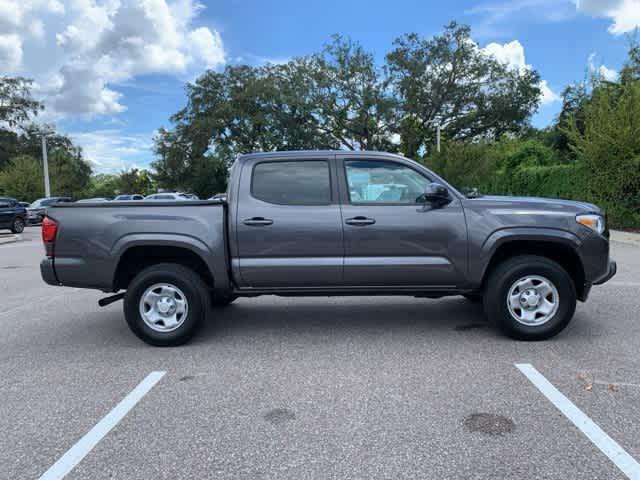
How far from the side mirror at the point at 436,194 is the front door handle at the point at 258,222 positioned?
1.54 meters

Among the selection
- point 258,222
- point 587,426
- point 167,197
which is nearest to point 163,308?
point 258,222

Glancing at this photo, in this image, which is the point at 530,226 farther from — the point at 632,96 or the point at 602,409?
the point at 632,96

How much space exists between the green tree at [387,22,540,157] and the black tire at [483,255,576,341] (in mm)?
41746

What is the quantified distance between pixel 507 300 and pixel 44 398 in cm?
411

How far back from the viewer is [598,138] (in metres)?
16.0

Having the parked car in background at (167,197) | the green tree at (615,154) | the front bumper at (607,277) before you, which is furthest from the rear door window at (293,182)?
the green tree at (615,154)

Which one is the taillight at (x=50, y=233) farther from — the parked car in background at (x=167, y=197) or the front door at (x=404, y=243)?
the front door at (x=404, y=243)

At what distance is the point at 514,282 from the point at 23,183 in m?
46.1

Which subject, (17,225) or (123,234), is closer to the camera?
(123,234)

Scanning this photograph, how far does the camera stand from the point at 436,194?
492 centimetres

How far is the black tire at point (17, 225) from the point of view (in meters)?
23.2

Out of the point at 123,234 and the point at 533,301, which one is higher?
the point at 123,234

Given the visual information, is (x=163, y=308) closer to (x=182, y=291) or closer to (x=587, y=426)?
(x=182, y=291)

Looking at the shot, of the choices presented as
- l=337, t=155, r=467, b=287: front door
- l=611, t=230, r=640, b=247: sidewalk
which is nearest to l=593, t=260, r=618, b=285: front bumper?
l=337, t=155, r=467, b=287: front door
